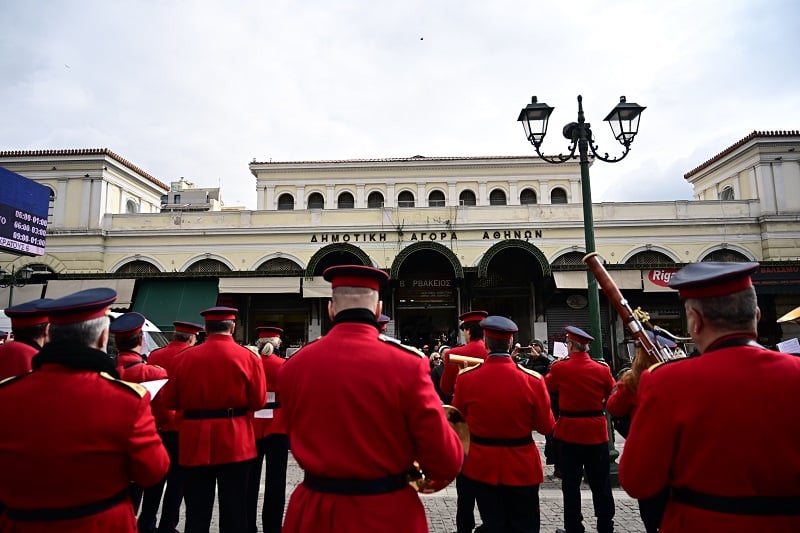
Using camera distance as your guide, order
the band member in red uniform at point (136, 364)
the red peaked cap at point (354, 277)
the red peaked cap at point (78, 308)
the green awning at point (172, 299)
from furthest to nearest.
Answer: the green awning at point (172, 299) < the band member in red uniform at point (136, 364) < the red peaked cap at point (354, 277) < the red peaked cap at point (78, 308)

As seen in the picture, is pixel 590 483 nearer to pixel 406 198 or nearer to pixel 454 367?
pixel 454 367

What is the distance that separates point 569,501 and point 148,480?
12.9 feet

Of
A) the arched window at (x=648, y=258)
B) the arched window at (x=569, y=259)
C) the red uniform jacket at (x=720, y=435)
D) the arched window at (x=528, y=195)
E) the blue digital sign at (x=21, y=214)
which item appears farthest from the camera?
the arched window at (x=528, y=195)

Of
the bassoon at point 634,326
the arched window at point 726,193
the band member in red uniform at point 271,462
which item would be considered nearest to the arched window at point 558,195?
the arched window at point 726,193

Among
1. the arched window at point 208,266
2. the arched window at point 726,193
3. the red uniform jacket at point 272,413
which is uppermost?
the arched window at point 726,193

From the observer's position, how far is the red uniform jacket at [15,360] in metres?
4.26

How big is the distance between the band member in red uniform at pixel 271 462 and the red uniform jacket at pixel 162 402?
0.83 meters

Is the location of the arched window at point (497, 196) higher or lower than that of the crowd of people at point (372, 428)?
higher

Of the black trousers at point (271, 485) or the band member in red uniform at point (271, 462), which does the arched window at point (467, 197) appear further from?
the black trousers at point (271, 485)

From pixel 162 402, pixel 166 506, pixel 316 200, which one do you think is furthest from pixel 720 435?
pixel 316 200

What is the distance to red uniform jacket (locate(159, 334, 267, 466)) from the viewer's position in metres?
4.20

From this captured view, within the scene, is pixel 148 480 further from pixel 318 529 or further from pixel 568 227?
pixel 568 227

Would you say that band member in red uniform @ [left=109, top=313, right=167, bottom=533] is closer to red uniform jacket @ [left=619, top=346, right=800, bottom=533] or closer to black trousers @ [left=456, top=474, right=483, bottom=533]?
black trousers @ [left=456, top=474, right=483, bottom=533]

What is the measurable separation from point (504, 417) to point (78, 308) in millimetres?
3036
